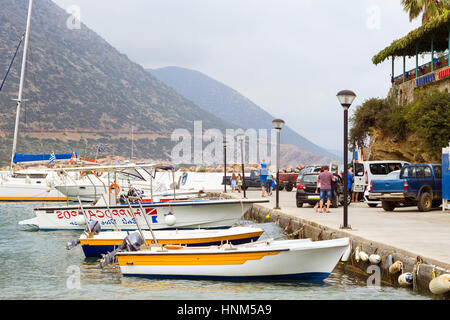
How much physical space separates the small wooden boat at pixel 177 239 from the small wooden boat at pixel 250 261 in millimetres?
2553

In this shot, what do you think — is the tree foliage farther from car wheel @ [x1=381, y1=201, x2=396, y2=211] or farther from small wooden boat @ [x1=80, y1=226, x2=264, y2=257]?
small wooden boat @ [x1=80, y1=226, x2=264, y2=257]

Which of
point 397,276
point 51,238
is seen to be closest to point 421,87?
point 51,238

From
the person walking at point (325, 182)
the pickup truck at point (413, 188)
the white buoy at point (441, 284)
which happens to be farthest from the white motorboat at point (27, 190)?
the white buoy at point (441, 284)

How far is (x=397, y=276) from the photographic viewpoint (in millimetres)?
10562

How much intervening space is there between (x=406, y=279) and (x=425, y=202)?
11627mm

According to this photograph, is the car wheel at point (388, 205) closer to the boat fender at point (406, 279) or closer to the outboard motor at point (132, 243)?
the outboard motor at point (132, 243)

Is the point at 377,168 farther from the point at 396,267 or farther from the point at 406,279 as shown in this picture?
the point at 406,279

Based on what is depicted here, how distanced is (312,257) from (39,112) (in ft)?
286

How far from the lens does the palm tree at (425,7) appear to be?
37469mm

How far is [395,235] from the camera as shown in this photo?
13.4 m

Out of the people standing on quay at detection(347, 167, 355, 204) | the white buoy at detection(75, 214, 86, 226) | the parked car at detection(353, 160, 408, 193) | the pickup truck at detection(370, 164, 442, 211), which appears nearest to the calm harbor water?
the white buoy at detection(75, 214, 86, 226)

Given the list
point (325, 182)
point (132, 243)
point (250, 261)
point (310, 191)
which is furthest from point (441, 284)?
point (310, 191)

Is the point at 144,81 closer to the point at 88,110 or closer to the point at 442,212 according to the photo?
the point at 88,110

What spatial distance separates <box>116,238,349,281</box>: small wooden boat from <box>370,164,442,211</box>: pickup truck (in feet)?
34.1
